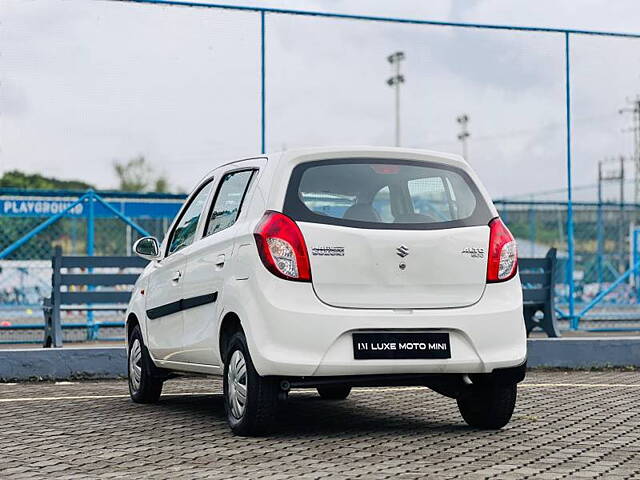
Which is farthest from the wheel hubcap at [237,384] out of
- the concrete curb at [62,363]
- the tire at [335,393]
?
the concrete curb at [62,363]

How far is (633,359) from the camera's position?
11898mm

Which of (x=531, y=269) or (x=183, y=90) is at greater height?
(x=183, y=90)

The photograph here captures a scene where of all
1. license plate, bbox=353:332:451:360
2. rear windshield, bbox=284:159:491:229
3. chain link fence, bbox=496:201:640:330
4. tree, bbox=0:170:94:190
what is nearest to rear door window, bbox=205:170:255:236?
rear windshield, bbox=284:159:491:229

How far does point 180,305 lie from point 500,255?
224cm

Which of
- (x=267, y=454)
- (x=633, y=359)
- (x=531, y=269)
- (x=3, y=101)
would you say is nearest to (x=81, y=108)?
(x=3, y=101)

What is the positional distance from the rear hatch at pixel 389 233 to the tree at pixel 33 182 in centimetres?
670

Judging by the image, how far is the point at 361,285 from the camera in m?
6.62

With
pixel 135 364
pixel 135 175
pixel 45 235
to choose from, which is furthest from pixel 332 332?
pixel 135 175

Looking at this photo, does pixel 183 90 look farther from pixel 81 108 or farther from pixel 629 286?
pixel 629 286

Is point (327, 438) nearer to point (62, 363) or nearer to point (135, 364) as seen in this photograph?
point (135, 364)

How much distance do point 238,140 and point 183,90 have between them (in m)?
0.80

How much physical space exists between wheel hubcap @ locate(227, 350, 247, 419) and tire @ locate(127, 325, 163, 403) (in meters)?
1.87

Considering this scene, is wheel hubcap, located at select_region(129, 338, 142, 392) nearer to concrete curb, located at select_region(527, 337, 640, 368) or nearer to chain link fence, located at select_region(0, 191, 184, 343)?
chain link fence, located at select_region(0, 191, 184, 343)

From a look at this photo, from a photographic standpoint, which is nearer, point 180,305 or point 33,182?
point 180,305
